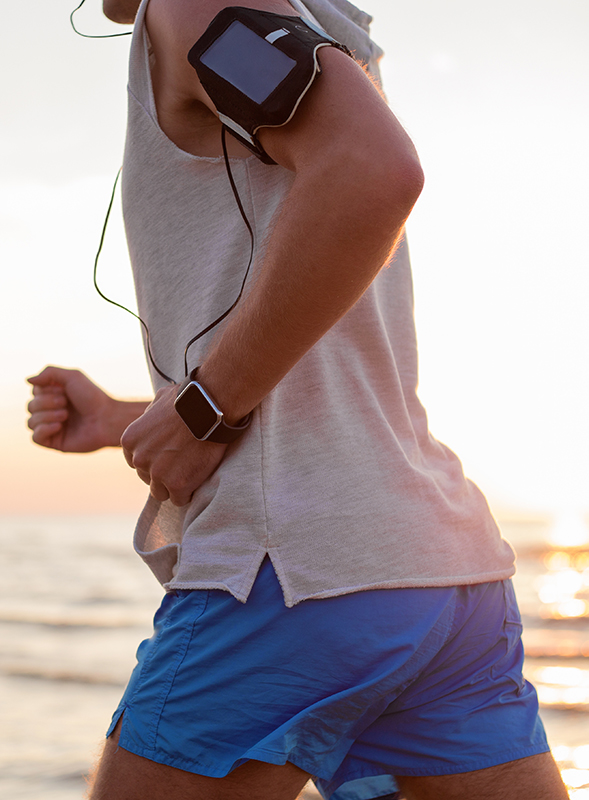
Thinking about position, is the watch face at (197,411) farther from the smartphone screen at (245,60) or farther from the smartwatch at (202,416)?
the smartphone screen at (245,60)

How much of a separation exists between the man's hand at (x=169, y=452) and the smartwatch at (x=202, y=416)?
0.03m

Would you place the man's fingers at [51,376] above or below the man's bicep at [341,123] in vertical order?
below

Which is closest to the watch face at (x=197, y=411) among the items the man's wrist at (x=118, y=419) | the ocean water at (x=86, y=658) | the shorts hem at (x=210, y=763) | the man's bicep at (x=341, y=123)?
the man's bicep at (x=341, y=123)

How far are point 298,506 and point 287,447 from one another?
0.10 m

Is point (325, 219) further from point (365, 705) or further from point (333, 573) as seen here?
point (365, 705)

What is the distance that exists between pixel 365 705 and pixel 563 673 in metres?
6.73

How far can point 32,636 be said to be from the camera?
29.0ft

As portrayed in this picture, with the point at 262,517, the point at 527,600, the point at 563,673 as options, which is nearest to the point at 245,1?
the point at 262,517

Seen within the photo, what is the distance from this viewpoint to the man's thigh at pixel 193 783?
41.4 inches

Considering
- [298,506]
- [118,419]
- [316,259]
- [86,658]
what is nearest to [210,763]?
[298,506]

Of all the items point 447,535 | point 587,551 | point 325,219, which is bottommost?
point 587,551

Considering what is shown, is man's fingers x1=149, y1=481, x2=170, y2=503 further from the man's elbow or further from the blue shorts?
the man's elbow

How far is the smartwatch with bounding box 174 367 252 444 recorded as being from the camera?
110 cm

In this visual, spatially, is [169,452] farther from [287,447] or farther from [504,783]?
[504,783]
